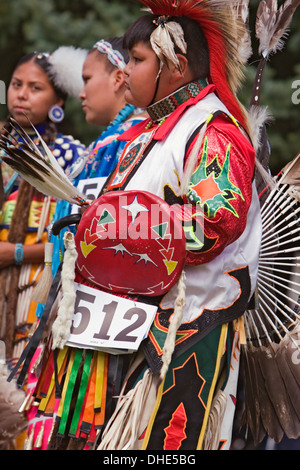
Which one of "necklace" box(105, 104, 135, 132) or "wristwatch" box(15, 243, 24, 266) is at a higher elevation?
"necklace" box(105, 104, 135, 132)

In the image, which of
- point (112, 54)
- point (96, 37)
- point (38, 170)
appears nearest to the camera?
point (38, 170)

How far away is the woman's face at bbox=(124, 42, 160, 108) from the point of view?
2539 mm

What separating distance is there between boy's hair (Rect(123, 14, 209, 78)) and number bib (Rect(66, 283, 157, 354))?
2.71 ft

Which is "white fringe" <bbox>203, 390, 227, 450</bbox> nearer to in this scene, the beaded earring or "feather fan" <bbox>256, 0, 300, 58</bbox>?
"feather fan" <bbox>256, 0, 300, 58</bbox>

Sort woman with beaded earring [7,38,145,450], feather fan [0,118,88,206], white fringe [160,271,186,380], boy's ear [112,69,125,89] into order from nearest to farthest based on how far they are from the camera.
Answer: white fringe [160,271,186,380] → feather fan [0,118,88,206] → woman with beaded earring [7,38,145,450] → boy's ear [112,69,125,89]

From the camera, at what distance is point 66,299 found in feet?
7.74

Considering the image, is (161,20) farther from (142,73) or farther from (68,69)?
(68,69)

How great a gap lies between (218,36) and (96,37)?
3226 mm

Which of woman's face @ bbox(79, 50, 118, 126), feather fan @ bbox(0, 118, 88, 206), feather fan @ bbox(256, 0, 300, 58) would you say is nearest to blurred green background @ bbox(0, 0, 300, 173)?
woman's face @ bbox(79, 50, 118, 126)

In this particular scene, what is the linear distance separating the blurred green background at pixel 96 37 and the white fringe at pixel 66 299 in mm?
3206

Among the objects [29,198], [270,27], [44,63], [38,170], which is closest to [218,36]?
[270,27]

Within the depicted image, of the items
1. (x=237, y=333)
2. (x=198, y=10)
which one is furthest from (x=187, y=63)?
(x=237, y=333)

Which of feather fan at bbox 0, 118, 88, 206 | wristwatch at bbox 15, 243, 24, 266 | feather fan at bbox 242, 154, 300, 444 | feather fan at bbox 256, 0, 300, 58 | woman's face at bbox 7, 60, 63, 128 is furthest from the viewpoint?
woman's face at bbox 7, 60, 63, 128

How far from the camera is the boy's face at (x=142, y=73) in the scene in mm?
2539
